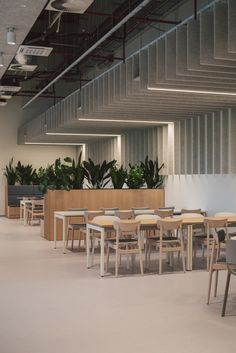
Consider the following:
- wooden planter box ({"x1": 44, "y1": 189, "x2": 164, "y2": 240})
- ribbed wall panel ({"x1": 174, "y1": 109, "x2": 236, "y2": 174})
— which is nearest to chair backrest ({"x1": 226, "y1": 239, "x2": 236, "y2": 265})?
ribbed wall panel ({"x1": 174, "y1": 109, "x2": 236, "y2": 174})

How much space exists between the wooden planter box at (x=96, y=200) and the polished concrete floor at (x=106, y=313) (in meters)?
3.07

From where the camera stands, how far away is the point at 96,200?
37.6 ft

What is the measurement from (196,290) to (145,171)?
6.27 metres

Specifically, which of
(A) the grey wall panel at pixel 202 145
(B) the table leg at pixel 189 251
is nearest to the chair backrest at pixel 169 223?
(B) the table leg at pixel 189 251

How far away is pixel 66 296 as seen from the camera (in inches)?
237

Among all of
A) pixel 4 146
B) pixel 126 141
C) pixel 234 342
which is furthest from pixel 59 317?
pixel 4 146

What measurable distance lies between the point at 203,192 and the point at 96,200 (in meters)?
2.44

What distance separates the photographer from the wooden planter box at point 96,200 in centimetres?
1116

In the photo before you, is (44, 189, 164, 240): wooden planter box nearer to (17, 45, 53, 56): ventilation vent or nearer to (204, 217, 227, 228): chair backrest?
(17, 45, 53, 56): ventilation vent

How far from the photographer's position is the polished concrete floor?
4.26 m

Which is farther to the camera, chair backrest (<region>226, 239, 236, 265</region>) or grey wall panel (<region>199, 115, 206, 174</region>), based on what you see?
grey wall panel (<region>199, 115, 206, 174</region>)

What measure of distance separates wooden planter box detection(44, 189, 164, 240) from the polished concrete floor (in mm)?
3068

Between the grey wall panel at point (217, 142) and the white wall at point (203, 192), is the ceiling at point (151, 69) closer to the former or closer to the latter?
the grey wall panel at point (217, 142)

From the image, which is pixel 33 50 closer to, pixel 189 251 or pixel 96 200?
pixel 189 251
